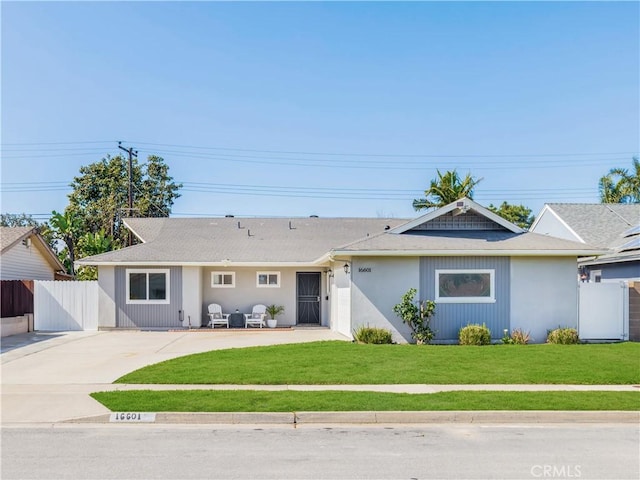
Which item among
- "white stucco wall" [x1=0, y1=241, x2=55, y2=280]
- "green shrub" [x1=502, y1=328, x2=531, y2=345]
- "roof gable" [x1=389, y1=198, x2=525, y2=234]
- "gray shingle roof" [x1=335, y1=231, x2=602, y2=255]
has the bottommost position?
"green shrub" [x1=502, y1=328, x2=531, y2=345]

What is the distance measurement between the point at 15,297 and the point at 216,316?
773cm

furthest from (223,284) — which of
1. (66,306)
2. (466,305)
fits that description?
(466,305)

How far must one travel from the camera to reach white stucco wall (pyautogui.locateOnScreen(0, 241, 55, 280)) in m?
24.4

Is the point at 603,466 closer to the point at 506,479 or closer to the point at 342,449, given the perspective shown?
the point at 506,479

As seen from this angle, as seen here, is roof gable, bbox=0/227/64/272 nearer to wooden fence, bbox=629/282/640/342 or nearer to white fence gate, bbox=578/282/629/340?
white fence gate, bbox=578/282/629/340

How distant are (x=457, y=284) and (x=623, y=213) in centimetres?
1615

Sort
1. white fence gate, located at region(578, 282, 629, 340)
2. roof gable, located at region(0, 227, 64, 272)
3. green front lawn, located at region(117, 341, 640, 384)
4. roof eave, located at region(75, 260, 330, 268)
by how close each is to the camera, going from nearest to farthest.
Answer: green front lawn, located at region(117, 341, 640, 384) < white fence gate, located at region(578, 282, 629, 340) < roof eave, located at region(75, 260, 330, 268) < roof gable, located at region(0, 227, 64, 272)

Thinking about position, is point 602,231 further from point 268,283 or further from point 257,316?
point 257,316

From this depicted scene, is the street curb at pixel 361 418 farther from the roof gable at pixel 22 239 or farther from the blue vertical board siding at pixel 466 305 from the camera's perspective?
the roof gable at pixel 22 239

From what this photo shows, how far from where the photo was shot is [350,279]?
17.5m

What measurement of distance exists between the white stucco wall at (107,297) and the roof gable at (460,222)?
11.3 meters

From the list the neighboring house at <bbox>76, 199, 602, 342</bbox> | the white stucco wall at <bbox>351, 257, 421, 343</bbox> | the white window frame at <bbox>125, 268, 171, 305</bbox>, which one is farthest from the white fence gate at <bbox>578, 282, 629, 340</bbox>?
the white window frame at <bbox>125, 268, 171, 305</bbox>

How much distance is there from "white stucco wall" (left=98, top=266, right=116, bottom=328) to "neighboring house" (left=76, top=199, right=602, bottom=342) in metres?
0.04

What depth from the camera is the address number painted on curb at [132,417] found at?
870 centimetres
